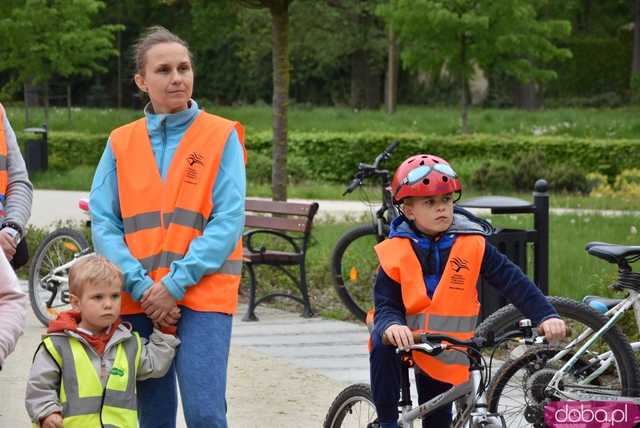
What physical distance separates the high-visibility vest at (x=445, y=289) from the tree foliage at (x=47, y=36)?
27343mm

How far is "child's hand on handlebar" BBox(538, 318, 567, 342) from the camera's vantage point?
4430mm

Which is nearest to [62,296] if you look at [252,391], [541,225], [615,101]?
[252,391]

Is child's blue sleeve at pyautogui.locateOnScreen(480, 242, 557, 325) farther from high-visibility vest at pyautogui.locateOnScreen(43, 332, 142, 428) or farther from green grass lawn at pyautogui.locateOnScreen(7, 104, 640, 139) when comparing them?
green grass lawn at pyautogui.locateOnScreen(7, 104, 640, 139)

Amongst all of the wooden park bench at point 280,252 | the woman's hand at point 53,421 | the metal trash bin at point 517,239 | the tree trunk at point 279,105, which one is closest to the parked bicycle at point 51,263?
the wooden park bench at point 280,252

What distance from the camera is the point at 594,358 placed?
233 inches

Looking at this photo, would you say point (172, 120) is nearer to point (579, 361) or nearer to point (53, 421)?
point (53, 421)

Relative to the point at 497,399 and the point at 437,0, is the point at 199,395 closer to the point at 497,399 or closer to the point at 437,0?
the point at 497,399

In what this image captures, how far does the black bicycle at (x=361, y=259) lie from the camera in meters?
10.1

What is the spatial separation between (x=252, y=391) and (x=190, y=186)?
3.21 metres

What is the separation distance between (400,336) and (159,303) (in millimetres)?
803

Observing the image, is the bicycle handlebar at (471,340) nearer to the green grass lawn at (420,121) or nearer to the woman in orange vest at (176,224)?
the woman in orange vest at (176,224)

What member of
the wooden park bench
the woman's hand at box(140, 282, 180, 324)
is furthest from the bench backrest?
the woman's hand at box(140, 282, 180, 324)

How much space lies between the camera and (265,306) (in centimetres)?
1077

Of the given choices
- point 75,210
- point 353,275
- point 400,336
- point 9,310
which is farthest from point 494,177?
point 9,310
